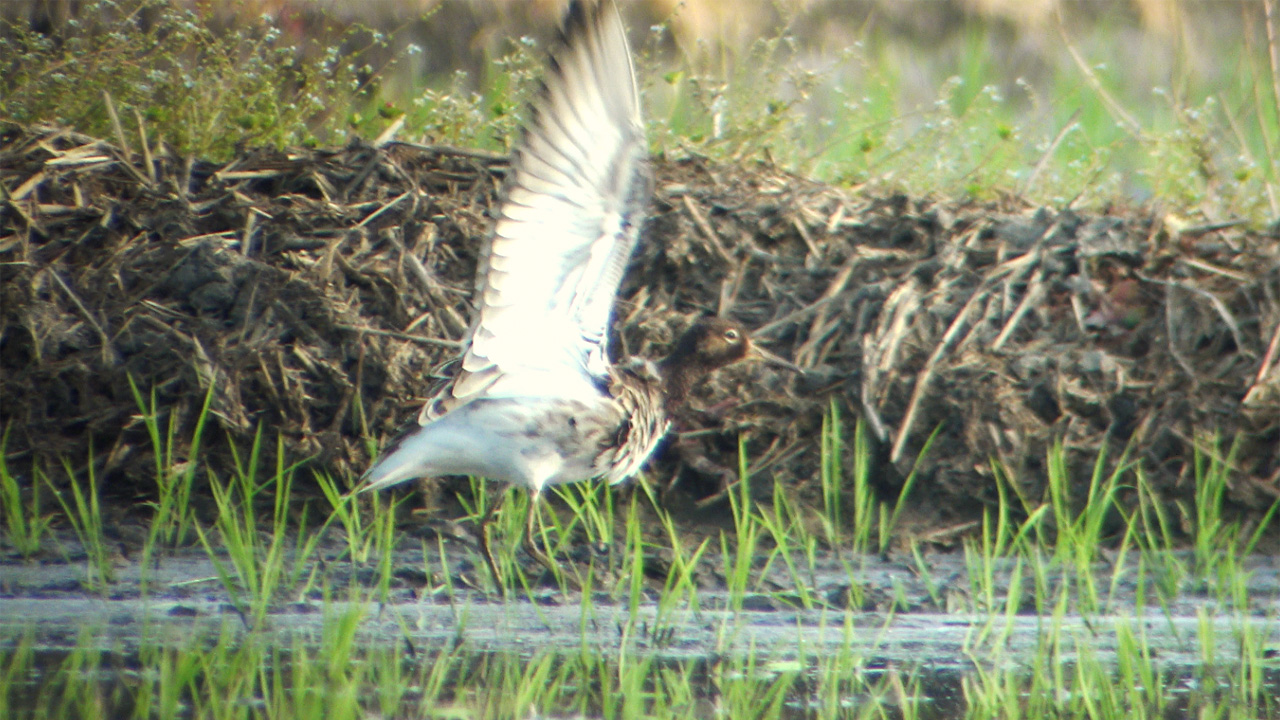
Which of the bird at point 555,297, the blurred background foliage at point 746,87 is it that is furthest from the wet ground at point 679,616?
the blurred background foliage at point 746,87

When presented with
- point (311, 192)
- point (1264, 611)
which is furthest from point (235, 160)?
point (1264, 611)

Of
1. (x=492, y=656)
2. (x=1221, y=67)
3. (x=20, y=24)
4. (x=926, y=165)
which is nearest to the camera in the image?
(x=492, y=656)

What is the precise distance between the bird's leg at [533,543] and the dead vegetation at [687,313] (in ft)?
2.45

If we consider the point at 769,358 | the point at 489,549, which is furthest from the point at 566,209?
the point at 769,358

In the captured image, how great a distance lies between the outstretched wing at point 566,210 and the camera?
4352mm

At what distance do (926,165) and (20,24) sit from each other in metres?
4.16

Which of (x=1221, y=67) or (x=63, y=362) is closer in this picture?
(x=63, y=362)

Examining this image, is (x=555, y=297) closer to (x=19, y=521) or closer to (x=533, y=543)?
(x=533, y=543)

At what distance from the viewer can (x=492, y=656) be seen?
13.2 ft

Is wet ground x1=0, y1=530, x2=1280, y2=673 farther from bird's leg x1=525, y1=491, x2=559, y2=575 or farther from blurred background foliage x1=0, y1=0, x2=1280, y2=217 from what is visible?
blurred background foliage x1=0, y1=0, x2=1280, y2=217

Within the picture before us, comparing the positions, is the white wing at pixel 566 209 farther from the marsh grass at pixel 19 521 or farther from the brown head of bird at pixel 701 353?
the marsh grass at pixel 19 521

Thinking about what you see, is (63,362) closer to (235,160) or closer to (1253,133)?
(235,160)

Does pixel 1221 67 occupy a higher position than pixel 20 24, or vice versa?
pixel 1221 67

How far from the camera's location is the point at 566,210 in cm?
442
